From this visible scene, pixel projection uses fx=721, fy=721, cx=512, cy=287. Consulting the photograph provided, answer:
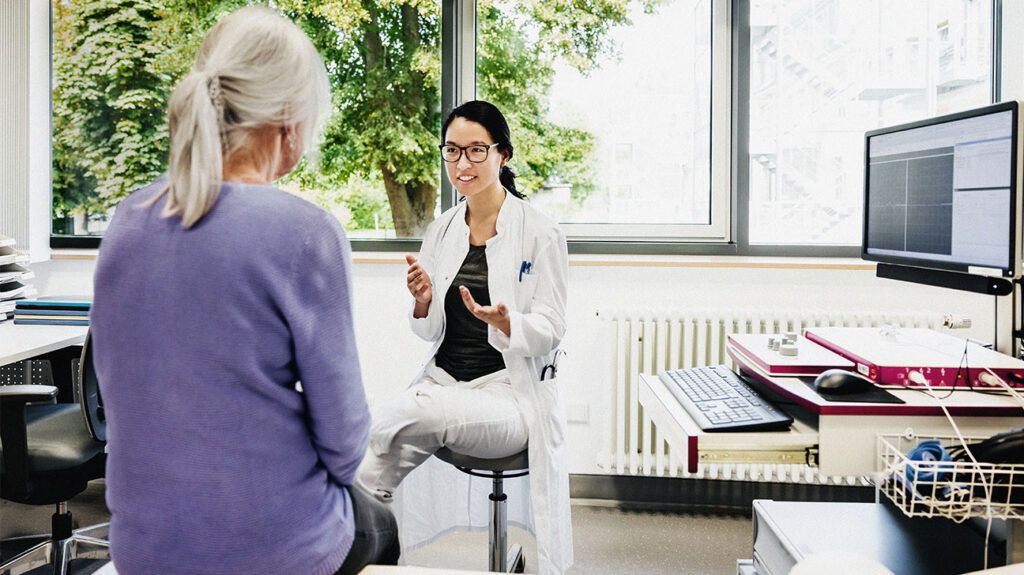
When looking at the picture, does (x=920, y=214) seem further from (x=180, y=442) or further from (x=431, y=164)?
(x=431, y=164)

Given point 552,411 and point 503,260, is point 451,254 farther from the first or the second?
point 552,411

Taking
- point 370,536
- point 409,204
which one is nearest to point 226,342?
point 370,536

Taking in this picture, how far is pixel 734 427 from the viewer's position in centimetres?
119

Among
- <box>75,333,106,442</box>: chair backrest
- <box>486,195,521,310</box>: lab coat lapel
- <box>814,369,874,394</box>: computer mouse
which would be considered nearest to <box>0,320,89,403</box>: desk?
<box>75,333,106,442</box>: chair backrest

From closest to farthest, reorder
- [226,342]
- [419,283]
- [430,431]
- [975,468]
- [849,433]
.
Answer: [226,342] < [975,468] < [849,433] < [430,431] < [419,283]

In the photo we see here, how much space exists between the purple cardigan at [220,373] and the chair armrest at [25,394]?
1017 millimetres

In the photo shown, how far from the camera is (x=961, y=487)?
41.4 inches

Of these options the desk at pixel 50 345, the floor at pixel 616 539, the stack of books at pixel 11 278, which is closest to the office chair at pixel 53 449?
the desk at pixel 50 345

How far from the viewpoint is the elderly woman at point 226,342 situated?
848mm

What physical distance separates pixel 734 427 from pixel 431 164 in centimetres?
204

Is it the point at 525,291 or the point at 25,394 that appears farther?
the point at 525,291

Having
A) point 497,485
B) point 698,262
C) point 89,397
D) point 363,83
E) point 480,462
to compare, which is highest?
point 363,83

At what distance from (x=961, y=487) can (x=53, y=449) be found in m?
2.02

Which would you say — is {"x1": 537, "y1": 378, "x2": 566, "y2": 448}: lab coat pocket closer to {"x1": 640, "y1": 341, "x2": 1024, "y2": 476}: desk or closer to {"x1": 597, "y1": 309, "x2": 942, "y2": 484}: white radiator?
{"x1": 640, "y1": 341, "x2": 1024, "y2": 476}: desk
